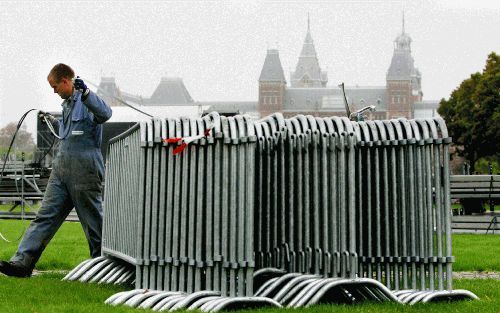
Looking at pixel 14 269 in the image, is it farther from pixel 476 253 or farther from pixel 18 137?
pixel 18 137

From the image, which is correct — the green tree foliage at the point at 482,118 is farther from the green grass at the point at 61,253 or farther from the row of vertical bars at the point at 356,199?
the row of vertical bars at the point at 356,199

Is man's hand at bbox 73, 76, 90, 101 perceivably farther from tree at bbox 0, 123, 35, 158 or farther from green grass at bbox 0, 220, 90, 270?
tree at bbox 0, 123, 35, 158

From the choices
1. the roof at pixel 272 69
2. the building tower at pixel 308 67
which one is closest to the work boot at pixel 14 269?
Answer: the roof at pixel 272 69

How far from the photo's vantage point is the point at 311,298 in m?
6.01

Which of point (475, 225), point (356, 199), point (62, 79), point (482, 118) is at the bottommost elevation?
Result: point (475, 225)

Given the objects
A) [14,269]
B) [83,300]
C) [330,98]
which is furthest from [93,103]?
[330,98]

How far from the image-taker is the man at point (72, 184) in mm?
8281

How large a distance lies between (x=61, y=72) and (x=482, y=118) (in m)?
54.5

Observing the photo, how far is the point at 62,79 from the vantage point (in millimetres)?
8711

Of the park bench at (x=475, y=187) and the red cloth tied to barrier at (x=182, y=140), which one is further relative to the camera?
the park bench at (x=475, y=187)

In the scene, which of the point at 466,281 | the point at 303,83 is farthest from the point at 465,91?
the point at 303,83

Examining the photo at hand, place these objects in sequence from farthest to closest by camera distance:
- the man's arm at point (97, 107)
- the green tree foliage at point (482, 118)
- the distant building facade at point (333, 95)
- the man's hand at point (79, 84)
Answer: the distant building facade at point (333, 95) < the green tree foliage at point (482, 118) < the man's arm at point (97, 107) < the man's hand at point (79, 84)

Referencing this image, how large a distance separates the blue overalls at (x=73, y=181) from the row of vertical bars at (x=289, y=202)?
1.29m

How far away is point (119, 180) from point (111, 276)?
0.86 metres
